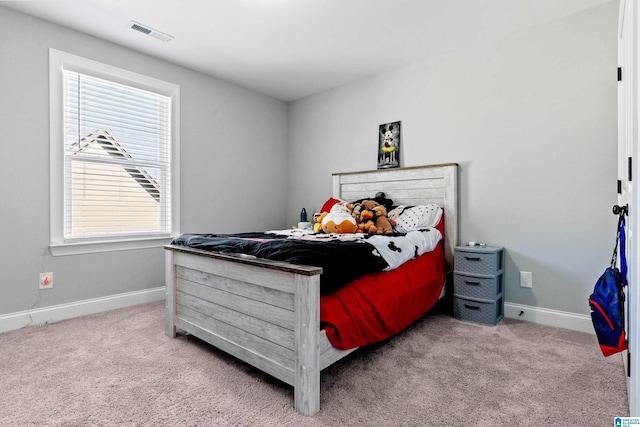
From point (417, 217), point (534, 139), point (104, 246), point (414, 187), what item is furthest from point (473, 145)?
point (104, 246)

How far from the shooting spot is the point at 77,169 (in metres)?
2.78

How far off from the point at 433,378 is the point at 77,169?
122 inches

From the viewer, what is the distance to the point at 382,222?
278 cm

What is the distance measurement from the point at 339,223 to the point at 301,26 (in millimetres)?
1603

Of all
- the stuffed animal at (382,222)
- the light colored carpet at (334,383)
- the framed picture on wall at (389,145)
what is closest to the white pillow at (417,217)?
the stuffed animal at (382,222)

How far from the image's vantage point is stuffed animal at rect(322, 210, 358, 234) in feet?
8.84

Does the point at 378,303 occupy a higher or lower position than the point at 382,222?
Answer: lower

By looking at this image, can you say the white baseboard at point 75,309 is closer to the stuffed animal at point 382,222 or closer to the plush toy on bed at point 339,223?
the plush toy on bed at point 339,223

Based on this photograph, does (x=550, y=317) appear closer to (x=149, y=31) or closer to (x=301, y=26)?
(x=301, y=26)

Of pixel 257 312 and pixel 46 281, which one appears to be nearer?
pixel 257 312

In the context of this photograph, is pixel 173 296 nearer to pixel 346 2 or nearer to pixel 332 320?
pixel 332 320

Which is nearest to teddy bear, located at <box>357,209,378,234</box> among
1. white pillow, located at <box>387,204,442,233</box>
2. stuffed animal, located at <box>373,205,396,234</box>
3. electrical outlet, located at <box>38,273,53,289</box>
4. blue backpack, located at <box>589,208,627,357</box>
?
stuffed animal, located at <box>373,205,396,234</box>

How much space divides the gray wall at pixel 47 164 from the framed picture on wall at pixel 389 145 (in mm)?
1479

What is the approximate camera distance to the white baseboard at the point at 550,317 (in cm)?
243
